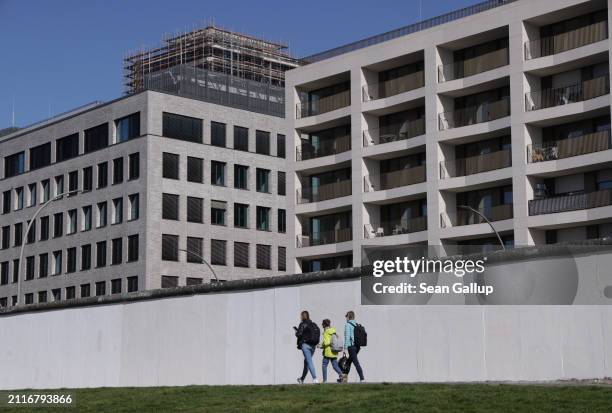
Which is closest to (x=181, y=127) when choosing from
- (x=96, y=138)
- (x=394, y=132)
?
(x=96, y=138)

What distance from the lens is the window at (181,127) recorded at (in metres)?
89.6

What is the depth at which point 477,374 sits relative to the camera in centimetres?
2978

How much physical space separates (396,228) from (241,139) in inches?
971

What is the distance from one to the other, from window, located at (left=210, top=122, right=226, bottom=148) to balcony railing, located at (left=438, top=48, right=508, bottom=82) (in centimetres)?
2667

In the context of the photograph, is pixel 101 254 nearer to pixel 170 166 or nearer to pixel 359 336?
pixel 170 166

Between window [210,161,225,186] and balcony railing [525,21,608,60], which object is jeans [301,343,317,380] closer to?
balcony railing [525,21,608,60]

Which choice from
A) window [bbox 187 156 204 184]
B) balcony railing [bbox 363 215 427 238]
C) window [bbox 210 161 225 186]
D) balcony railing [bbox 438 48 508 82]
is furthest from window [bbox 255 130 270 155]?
balcony railing [bbox 438 48 508 82]

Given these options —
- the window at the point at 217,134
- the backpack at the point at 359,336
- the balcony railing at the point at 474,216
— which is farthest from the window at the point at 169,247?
the backpack at the point at 359,336

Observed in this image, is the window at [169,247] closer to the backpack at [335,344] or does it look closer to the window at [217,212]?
the window at [217,212]

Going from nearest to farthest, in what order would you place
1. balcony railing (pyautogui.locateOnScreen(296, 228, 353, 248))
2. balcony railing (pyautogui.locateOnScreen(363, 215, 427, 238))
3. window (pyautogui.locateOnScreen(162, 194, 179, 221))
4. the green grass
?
1. the green grass
2. balcony railing (pyautogui.locateOnScreen(363, 215, 427, 238))
3. balcony railing (pyautogui.locateOnScreen(296, 228, 353, 248))
4. window (pyautogui.locateOnScreen(162, 194, 179, 221))

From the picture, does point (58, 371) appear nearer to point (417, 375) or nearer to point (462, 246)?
point (417, 375)

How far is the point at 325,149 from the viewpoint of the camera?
78.1 m

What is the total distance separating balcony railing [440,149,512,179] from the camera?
66.6 meters

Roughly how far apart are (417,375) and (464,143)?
130ft
